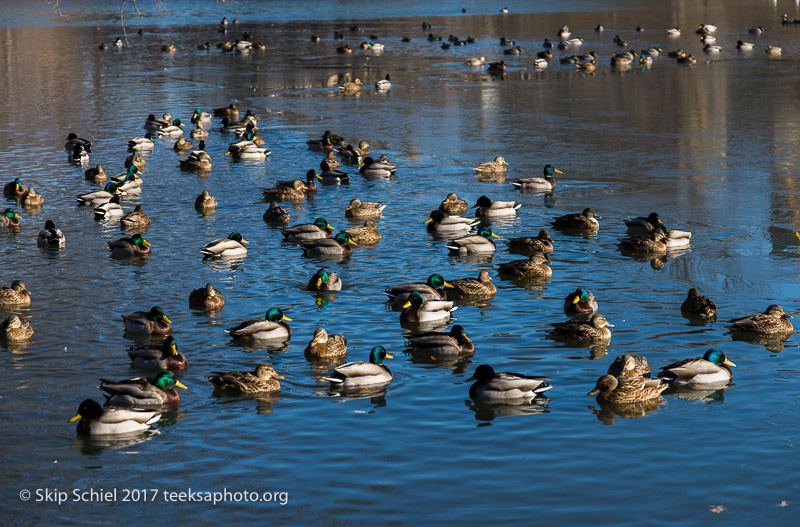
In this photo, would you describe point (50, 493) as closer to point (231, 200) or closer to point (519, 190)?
point (231, 200)

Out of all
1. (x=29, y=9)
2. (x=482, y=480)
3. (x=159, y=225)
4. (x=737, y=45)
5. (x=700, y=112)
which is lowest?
(x=482, y=480)

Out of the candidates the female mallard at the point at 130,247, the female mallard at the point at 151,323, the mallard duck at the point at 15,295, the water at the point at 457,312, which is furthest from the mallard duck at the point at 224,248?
the female mallard at the point at 151,323

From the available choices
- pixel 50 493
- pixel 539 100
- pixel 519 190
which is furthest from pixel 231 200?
pixel 539 100

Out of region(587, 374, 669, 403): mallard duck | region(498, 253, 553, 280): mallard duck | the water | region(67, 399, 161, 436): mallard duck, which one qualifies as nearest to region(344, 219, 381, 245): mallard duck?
the water

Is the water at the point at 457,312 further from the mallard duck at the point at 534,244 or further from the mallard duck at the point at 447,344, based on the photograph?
the mallard duck at the point at 534,244

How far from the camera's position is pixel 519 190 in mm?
25547

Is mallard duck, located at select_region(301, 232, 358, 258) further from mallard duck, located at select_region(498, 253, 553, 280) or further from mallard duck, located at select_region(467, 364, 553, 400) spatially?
mallard duck, located at select_region(467, 364, 553, 400)

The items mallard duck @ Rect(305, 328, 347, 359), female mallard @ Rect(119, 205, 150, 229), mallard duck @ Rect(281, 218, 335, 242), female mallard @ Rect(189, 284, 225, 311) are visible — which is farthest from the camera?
female mallard @ Rect(119, 205, 150, 229)

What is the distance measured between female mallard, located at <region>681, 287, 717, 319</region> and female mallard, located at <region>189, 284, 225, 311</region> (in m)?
8.09

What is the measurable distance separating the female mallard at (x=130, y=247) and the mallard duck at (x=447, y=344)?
7.84 m

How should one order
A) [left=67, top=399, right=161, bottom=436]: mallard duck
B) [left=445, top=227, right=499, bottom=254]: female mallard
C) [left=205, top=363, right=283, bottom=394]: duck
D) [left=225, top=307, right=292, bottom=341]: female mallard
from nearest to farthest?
1. [left=67, top=399, right=161, bottom=436]: mallard duck
2. [left=205, top=363, right=283, bottom=394]: duck
3. [left=225, top=307, right=292, bottom=341]: female mallard
4. [left=445, top=227, right=499, bottom=254]: female mallard

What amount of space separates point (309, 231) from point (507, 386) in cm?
958

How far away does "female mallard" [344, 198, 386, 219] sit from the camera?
2316 centimetres

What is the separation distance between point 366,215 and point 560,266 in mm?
5750
